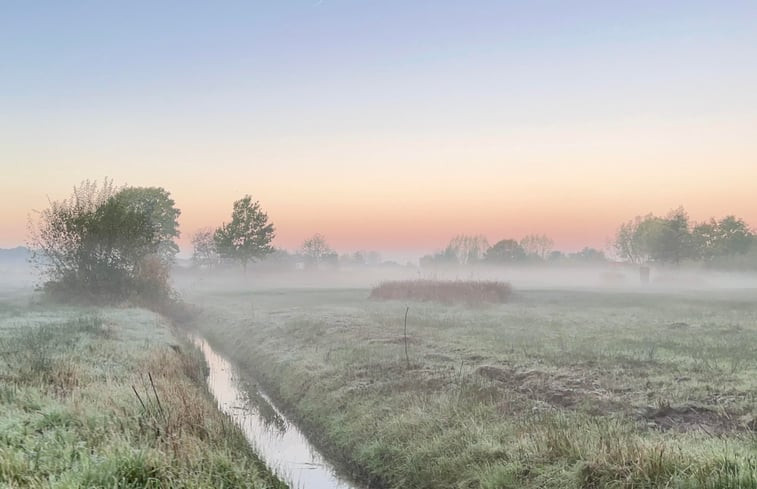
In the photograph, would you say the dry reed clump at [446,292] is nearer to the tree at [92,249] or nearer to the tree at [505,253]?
the tree at [92,249]

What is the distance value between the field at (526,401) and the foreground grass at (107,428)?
10.5 feet

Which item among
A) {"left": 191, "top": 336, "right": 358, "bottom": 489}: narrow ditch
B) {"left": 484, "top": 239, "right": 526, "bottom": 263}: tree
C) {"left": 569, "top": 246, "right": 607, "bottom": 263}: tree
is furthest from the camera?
{"left": 569, "top": 246, "right": 607, "bottom": 263}: tree

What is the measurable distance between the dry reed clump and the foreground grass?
28.4m

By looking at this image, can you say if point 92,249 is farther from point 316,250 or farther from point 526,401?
point 316,250

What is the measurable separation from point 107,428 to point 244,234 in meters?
72.1

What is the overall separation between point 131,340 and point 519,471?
1741 centimetres

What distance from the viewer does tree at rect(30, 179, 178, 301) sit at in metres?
40.2

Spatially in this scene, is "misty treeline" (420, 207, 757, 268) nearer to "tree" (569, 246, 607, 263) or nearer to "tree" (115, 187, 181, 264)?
"tree" (569, 246, 607, 263)

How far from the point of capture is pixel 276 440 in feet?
43.1

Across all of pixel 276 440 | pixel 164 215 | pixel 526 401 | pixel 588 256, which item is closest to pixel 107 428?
pixel 276 440

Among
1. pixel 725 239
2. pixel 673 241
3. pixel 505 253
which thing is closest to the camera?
pixel 673 241

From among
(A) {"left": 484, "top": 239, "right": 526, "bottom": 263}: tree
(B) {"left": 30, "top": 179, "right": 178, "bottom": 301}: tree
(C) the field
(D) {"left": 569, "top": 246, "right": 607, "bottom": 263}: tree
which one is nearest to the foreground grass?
(C) the field

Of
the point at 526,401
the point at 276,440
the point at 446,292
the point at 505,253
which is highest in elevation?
the point at 505,253

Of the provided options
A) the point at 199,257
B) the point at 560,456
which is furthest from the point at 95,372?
the point at 199,257
